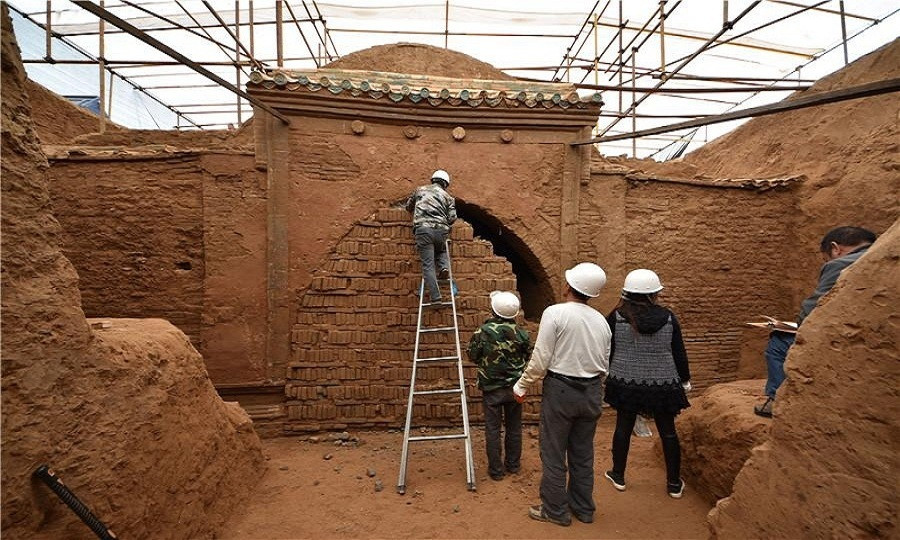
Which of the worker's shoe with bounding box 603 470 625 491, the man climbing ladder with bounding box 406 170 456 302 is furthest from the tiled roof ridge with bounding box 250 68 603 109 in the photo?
the worker's shoe with bounding box 603 470 625 491

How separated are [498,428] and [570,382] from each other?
118 centimetres

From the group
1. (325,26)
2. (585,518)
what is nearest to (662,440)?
(585,518)

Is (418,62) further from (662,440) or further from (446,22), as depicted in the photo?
(662,440)

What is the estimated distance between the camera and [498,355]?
3869 mm

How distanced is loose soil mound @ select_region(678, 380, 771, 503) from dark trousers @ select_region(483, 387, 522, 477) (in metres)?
1.53

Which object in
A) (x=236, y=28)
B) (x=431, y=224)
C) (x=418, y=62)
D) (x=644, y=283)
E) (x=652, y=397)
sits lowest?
(x=652, y=397)

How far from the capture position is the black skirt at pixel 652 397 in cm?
346

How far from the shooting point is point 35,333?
1.98m

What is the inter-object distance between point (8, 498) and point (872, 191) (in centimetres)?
853

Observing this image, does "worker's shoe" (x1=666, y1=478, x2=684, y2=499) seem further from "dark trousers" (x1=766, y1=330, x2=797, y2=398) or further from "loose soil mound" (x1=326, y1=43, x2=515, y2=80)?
"loose soil mound" (x1=326, y1=43, x2=515, y2=80)

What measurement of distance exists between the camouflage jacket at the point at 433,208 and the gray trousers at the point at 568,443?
7.30 feet

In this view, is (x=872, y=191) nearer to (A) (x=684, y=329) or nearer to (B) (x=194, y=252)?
(A) (x=684, y=329)

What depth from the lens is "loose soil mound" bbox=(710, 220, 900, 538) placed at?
1629 mm

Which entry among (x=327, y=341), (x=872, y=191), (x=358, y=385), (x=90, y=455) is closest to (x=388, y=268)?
(x=327, y=341)
